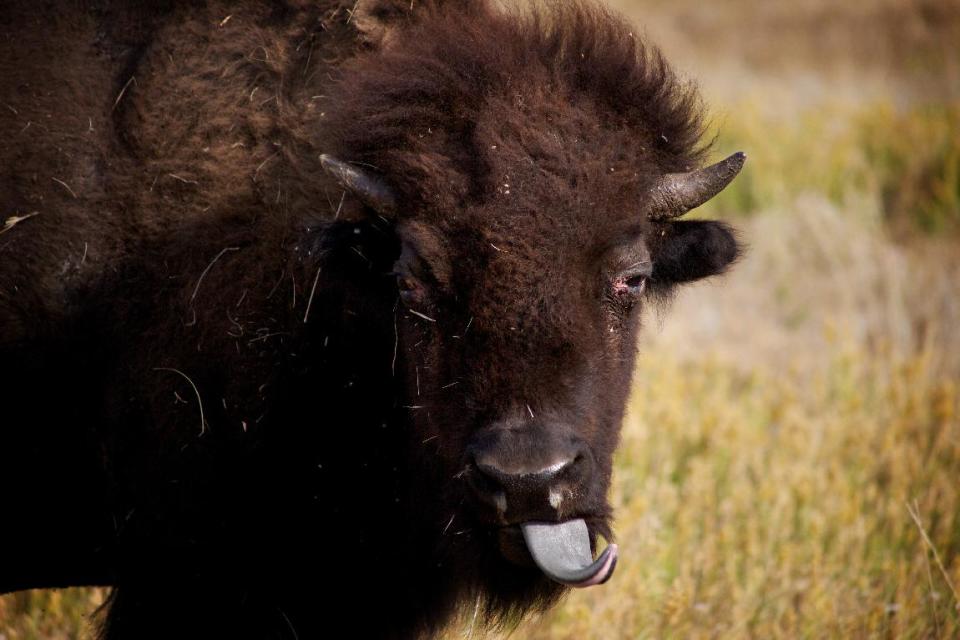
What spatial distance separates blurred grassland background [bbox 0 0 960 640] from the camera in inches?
203

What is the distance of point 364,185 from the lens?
356cm

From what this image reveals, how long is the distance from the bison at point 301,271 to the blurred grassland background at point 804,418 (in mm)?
645

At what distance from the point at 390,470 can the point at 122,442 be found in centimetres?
109

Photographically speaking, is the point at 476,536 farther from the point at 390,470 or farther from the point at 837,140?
the point at 837,140

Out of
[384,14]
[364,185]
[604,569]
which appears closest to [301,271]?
[364,185]

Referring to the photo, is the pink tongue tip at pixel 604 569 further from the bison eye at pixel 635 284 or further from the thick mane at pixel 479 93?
the thick mane at pixel 479 93

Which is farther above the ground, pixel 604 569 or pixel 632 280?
pixel 632 280

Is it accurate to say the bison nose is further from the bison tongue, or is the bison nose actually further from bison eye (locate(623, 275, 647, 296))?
bison eye (locate(623, 275, 647, 296))

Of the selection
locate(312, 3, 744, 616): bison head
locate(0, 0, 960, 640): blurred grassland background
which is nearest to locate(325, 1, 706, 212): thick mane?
locate(312, 3, 744, 616): bison head

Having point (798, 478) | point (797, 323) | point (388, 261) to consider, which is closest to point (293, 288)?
point (388, 261)

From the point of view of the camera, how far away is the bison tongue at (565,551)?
3.06 metres

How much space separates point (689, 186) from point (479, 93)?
0.83 metres

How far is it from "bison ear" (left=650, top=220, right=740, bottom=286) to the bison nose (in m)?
1.01

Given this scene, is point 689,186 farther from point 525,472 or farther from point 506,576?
point 506,576
